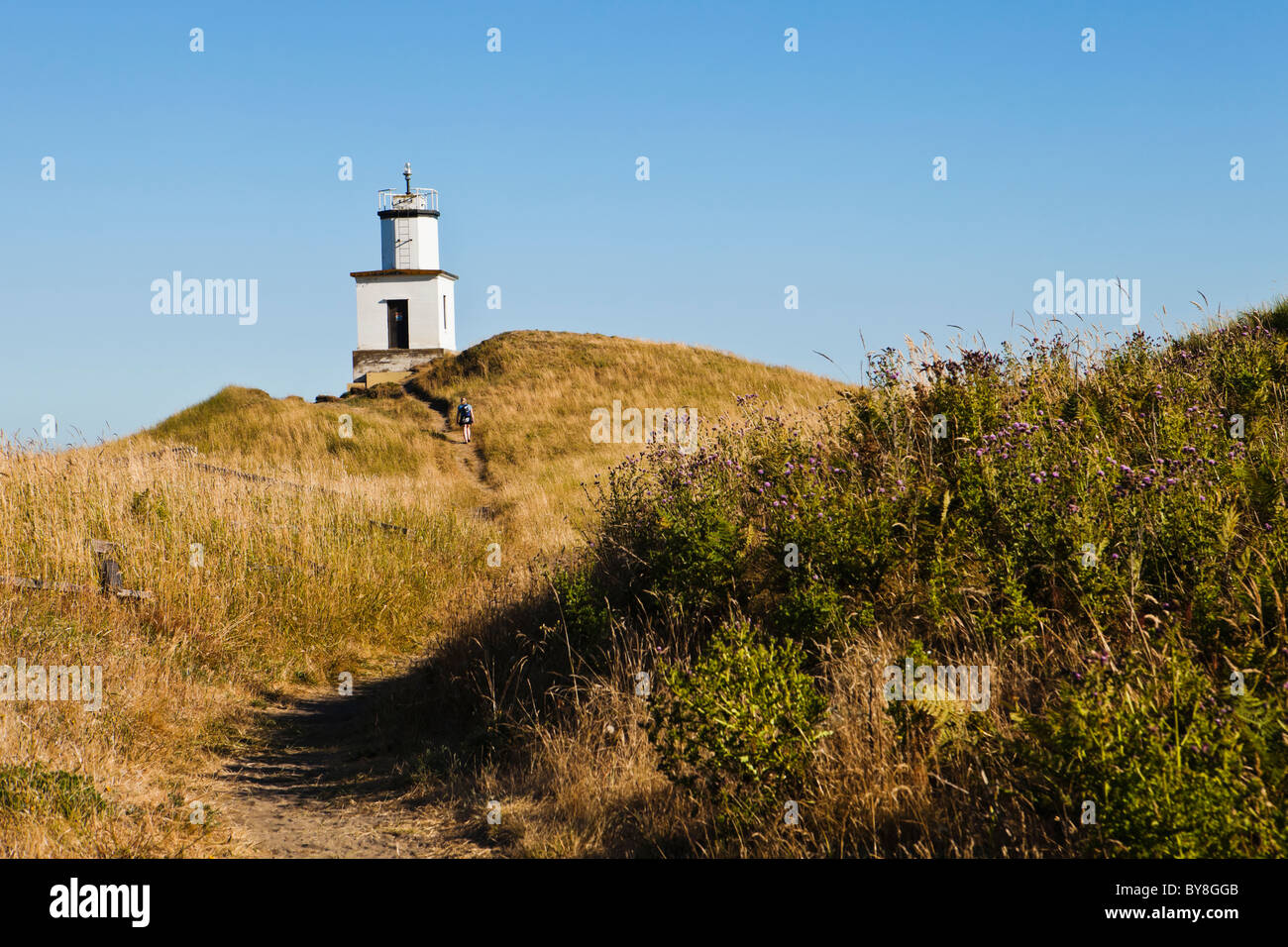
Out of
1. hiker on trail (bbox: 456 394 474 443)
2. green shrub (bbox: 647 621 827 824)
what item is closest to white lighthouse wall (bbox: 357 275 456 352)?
hiker on trail (bbox: 456 394 474 443)

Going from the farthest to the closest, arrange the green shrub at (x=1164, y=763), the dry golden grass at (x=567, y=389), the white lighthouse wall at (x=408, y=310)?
the white lighthouse wall at (x=408, y=310) → the dry golden grass at (x=567, y=389) → the green shrub at (x=1164, y=763)

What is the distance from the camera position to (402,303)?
47.8m

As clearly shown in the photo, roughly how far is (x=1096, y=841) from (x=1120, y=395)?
5111 mm

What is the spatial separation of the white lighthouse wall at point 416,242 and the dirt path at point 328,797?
141 ft

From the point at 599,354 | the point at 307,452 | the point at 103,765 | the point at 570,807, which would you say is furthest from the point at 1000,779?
the point at 599,354

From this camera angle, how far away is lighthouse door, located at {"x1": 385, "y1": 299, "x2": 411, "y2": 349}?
47875 mm

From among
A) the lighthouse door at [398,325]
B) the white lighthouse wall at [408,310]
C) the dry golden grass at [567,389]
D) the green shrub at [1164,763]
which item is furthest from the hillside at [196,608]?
the lighthouse door at [398,325]

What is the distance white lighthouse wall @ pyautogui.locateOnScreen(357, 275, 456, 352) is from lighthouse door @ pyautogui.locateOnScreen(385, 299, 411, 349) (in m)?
0.29

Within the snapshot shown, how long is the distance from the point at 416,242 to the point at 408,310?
156 inches

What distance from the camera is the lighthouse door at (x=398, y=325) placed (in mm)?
47875

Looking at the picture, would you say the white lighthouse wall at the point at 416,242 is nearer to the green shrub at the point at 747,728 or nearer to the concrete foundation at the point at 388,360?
the concrete foundation at the point at 388,360

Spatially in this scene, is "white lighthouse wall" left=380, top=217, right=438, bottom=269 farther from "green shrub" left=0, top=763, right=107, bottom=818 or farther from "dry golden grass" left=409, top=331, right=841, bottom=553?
"green shrub" left=0, top=763, right=107, bottom=818
